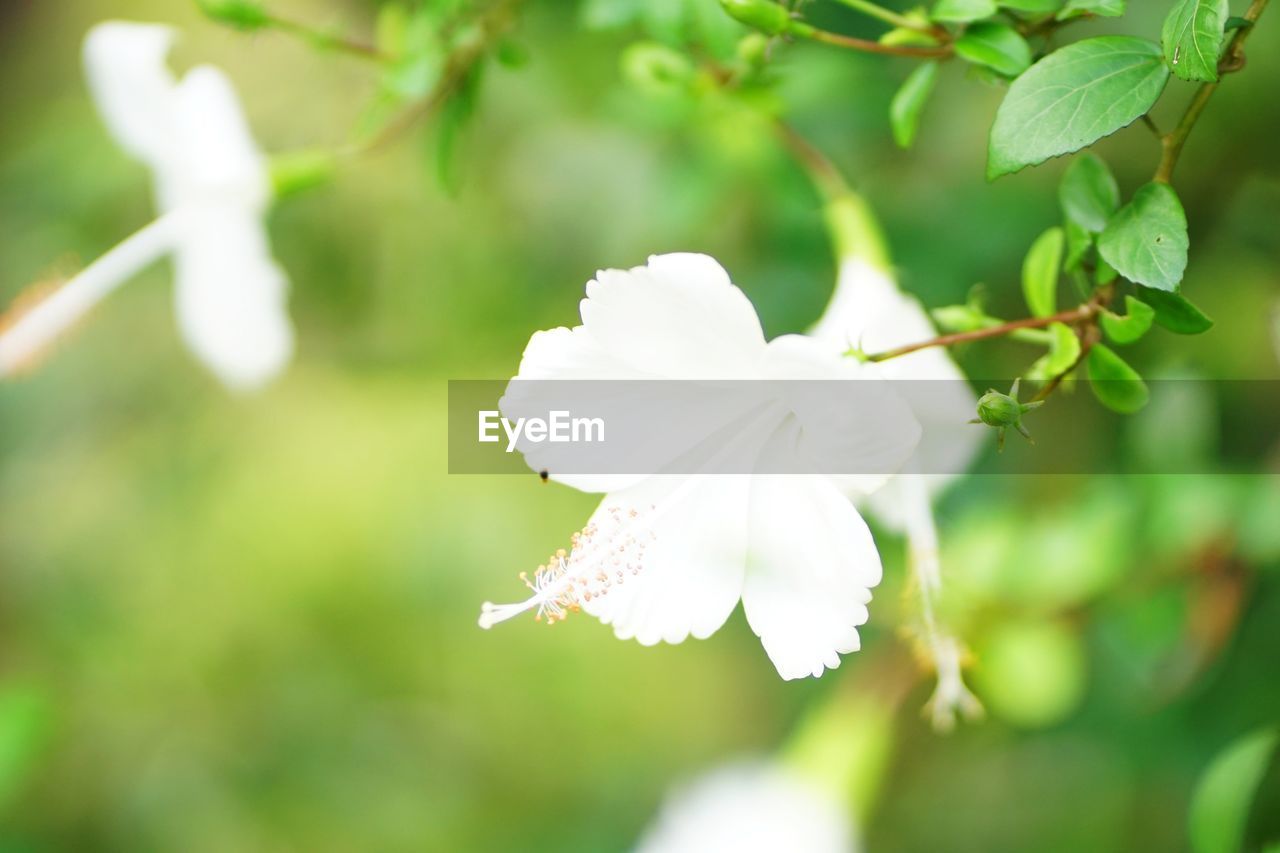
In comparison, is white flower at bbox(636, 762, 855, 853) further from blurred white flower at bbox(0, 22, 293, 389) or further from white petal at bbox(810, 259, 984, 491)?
blurred white flower at bbox(0, 22, 293, 389)

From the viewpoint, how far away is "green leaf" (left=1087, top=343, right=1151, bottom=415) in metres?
0.51

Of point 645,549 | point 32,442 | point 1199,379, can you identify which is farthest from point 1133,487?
point 32,442

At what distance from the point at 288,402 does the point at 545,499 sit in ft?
1.55

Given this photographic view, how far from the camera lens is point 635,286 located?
1.62ft

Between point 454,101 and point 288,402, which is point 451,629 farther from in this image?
point 454,101

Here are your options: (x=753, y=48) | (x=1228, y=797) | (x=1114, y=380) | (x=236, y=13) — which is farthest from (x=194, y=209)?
(x=1228, y=797)

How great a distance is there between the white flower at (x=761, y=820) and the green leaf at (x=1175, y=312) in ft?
1.50

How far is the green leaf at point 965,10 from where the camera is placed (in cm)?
51

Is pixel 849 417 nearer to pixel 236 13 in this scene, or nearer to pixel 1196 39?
pixel 1196 39

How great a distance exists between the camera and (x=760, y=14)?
1.70ft

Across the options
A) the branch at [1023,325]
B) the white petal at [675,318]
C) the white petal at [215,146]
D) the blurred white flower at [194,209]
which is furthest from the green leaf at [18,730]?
the branch at [1023,325]

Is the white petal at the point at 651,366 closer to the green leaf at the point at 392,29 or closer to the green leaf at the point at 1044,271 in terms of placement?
the green leaf at the point at 1044,271

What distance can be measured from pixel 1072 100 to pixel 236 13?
0.57m

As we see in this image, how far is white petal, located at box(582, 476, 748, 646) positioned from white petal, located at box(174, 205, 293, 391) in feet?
1.72
